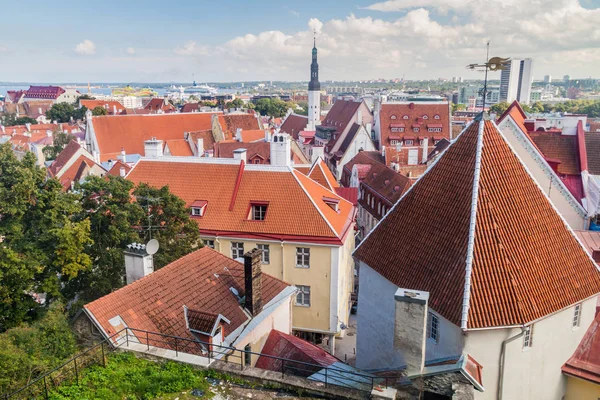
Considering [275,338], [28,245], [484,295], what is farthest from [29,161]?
[484,295]

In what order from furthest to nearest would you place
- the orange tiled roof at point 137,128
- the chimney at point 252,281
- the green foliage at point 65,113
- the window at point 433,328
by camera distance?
the green foliage at point 65,113, the orange tiled roof at point 137,128, the chimney at point 252,281, the window at point 433,328

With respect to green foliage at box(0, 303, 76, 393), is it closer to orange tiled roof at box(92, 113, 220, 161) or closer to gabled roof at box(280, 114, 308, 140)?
orange tiled roof at box(92, 113, 220, 161)

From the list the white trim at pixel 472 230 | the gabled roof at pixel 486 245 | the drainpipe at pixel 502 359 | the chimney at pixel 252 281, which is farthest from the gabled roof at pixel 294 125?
the drainpipe at pixel 502 359

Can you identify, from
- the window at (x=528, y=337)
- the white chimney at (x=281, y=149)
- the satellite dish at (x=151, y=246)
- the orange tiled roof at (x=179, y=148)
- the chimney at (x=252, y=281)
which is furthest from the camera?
the orange tiled roof at (x=179, y=148)

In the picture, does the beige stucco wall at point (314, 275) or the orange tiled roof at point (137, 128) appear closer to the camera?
the beige stucco wall at point (314, 275)

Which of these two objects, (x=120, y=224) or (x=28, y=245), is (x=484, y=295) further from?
(x=28, y=245)

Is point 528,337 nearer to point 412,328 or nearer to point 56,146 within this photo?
point 412,328

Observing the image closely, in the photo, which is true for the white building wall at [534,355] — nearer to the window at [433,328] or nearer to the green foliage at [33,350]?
the window at [433,328]
